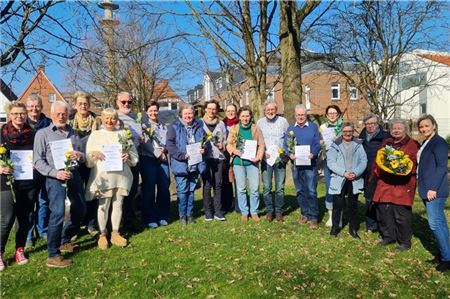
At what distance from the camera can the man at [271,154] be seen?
754cm

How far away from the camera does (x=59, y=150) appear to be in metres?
5.47

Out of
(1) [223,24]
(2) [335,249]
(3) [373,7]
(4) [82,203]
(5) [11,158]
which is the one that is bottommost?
(2) [335,249]

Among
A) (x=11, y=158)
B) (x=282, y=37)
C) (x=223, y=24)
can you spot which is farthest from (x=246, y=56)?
(x=11, y=158)

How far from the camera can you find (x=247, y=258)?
585cm

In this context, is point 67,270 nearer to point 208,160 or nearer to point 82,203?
point 82,203

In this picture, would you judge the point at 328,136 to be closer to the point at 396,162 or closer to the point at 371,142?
the point at 371,142

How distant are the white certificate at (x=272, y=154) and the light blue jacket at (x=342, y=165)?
3.18ft

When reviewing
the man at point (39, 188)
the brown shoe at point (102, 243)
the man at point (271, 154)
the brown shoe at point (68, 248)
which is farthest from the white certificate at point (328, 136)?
the man at point (39, 188)

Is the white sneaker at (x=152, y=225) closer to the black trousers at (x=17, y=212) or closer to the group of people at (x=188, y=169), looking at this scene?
the group of people at (x=188, y=169)

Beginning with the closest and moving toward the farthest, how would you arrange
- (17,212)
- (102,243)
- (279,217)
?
(17,212) → (102,243) → (279,217)

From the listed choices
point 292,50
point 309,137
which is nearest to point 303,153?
point 309,137

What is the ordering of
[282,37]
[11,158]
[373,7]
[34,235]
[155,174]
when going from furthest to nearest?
[373,7] < [282,37] < [155,174] < [34,235] < [11,158]

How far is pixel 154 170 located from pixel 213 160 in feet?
3.86

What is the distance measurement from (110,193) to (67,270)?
132 centimetres
